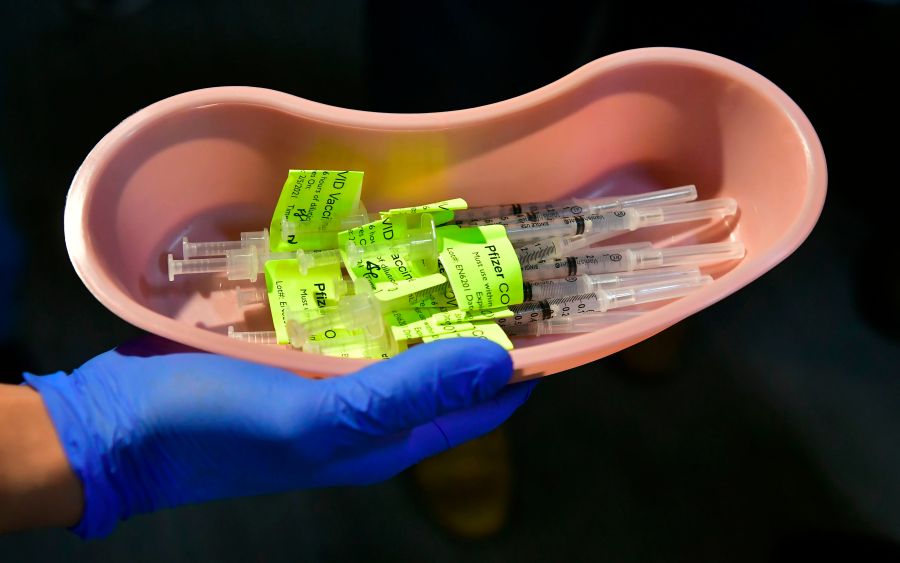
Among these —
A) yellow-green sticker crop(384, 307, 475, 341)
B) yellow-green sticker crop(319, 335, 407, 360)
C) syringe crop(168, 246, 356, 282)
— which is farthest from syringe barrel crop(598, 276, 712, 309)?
syringe crop(168, 246, 356, 282)

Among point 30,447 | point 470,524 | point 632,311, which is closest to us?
point 30,447

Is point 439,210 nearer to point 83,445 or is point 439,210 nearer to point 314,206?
point 314,206

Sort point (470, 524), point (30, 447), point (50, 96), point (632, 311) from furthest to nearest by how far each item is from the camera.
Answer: point (50, 96), point (470, 524), point (632, 311), point (30, 447)

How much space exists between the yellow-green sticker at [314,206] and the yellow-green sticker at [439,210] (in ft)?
0.23

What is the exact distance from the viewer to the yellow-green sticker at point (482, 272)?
1.04 m

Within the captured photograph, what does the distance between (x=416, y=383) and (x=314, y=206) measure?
1.24ft

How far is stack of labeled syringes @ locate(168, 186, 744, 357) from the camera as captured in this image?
1057 mm

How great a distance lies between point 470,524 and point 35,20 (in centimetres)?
154

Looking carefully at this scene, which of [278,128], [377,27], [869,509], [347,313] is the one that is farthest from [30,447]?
[869,509]

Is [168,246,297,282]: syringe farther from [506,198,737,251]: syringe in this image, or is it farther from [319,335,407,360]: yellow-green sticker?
[506,198,737,251]: syringe

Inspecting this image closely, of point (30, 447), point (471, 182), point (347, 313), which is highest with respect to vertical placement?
point (471, 182)

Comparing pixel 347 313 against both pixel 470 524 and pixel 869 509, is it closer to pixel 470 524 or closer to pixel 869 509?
pixel 470 524

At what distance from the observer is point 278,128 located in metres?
1.10

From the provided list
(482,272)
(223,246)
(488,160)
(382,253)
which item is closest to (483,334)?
(482,272)
